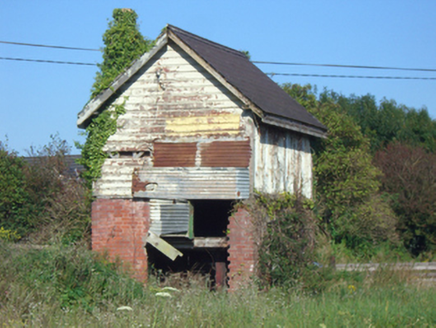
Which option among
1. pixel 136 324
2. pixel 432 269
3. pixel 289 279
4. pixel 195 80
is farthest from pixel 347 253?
pixel 136 324

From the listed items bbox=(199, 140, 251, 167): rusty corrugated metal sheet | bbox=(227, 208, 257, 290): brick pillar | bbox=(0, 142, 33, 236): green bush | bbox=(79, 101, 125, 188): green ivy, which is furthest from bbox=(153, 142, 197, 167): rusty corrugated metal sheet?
bbox=(0, 142, 33, 236): green bush

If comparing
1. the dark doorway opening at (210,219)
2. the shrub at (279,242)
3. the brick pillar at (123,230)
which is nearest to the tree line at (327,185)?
the brick pillar at (123,230)

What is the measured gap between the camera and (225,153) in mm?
15078

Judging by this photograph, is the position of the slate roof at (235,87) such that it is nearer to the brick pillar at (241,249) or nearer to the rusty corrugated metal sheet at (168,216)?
the brick pillar at (241,249)

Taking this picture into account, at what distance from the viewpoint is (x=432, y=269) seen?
19469 millimetres

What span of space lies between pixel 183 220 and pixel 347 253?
411 inches

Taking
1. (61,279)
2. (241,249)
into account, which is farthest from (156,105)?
(61,279)

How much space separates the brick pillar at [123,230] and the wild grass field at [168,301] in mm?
574

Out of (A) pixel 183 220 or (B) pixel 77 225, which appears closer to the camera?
(A) pixel 183 220

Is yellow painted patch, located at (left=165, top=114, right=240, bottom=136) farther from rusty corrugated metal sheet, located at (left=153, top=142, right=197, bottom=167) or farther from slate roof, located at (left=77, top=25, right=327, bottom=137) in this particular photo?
slate roof, located at (left=77, top=25, right=327, bottom=137)

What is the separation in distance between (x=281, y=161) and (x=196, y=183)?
3.07 m

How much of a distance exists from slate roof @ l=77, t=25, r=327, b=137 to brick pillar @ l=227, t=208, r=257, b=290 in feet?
8.51

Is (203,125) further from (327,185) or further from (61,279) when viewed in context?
(327,185)

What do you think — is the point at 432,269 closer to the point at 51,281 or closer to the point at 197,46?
the point at 197,46
